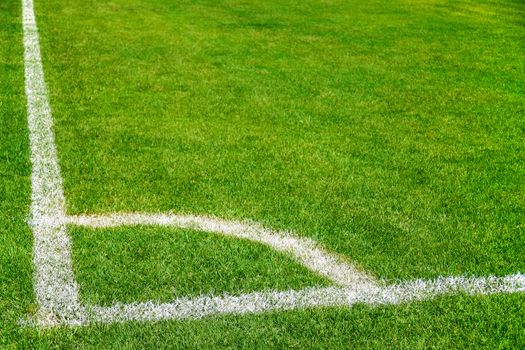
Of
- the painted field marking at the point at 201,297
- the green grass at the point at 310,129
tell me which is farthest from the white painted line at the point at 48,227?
the green grass at the point at 310,129

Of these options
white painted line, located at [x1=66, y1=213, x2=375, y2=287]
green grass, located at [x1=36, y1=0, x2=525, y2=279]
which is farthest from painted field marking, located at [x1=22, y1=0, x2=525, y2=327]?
green grass, located at [x1=36, y1=0, x2=525, y2=279]

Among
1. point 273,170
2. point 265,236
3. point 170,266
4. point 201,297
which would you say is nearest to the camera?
point 201,297

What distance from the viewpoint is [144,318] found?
9.68 ft

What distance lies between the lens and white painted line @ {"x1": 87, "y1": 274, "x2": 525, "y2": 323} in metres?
2.98

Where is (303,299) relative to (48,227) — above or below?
above

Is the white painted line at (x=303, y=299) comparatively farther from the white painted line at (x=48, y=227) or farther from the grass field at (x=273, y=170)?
the white painted line at (x=48, y=227)

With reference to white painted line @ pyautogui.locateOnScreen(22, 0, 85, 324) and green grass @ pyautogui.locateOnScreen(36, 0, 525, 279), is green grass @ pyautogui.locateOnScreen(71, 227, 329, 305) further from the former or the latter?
green grass @ pyautogui.locateOnScreen(36, 0, 525, 279)

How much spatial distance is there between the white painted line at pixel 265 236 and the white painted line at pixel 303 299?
0.12 meters

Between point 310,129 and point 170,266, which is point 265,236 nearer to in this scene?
point 170,266

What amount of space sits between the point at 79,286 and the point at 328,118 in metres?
3.09

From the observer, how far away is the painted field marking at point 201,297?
2996 mm

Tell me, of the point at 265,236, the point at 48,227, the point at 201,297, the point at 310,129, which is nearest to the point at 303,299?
the point at 201,297

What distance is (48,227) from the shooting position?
3.72 meters

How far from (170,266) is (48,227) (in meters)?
0.81
